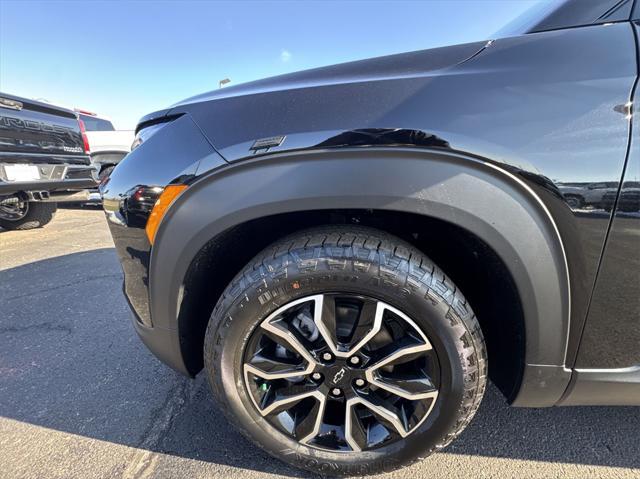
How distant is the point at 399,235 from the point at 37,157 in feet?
16.9

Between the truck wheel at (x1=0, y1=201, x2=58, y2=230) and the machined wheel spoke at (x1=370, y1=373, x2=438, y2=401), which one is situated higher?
the machined wheel spoke at (x1=370, y1=373, x2=438, y2=401)

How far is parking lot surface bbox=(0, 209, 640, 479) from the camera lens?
1466 millimetres

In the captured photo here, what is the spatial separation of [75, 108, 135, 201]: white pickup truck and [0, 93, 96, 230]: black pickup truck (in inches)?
121

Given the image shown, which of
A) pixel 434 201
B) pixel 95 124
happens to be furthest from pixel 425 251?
pixel 95 124

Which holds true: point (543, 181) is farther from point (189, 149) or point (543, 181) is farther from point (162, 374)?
point (162, 374)

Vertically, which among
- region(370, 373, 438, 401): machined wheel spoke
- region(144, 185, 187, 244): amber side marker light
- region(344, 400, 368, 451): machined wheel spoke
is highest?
region(144, 185, 187, 244): amber side marker light

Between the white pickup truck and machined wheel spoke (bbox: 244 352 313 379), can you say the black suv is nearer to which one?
machined wheel spoke (bbox: 244 352 313 379)

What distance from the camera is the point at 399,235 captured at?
1457 millimetres

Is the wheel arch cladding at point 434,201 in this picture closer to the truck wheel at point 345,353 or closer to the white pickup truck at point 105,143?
the truck wheel at point 345,353

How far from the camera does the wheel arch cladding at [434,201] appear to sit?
110 cm

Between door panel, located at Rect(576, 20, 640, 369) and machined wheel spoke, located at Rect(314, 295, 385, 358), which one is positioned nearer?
door panel, located at Rect(576, 20, 640, 369)

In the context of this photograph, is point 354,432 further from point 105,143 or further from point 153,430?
point 105,143

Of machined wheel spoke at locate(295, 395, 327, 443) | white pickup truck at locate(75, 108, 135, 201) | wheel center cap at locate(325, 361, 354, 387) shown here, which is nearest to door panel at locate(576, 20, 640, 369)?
wheel center cap at locate(325, 361, 354, 387)

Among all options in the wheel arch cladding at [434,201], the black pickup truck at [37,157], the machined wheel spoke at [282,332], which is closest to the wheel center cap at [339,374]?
the machined wheel spoke at [282,332]
